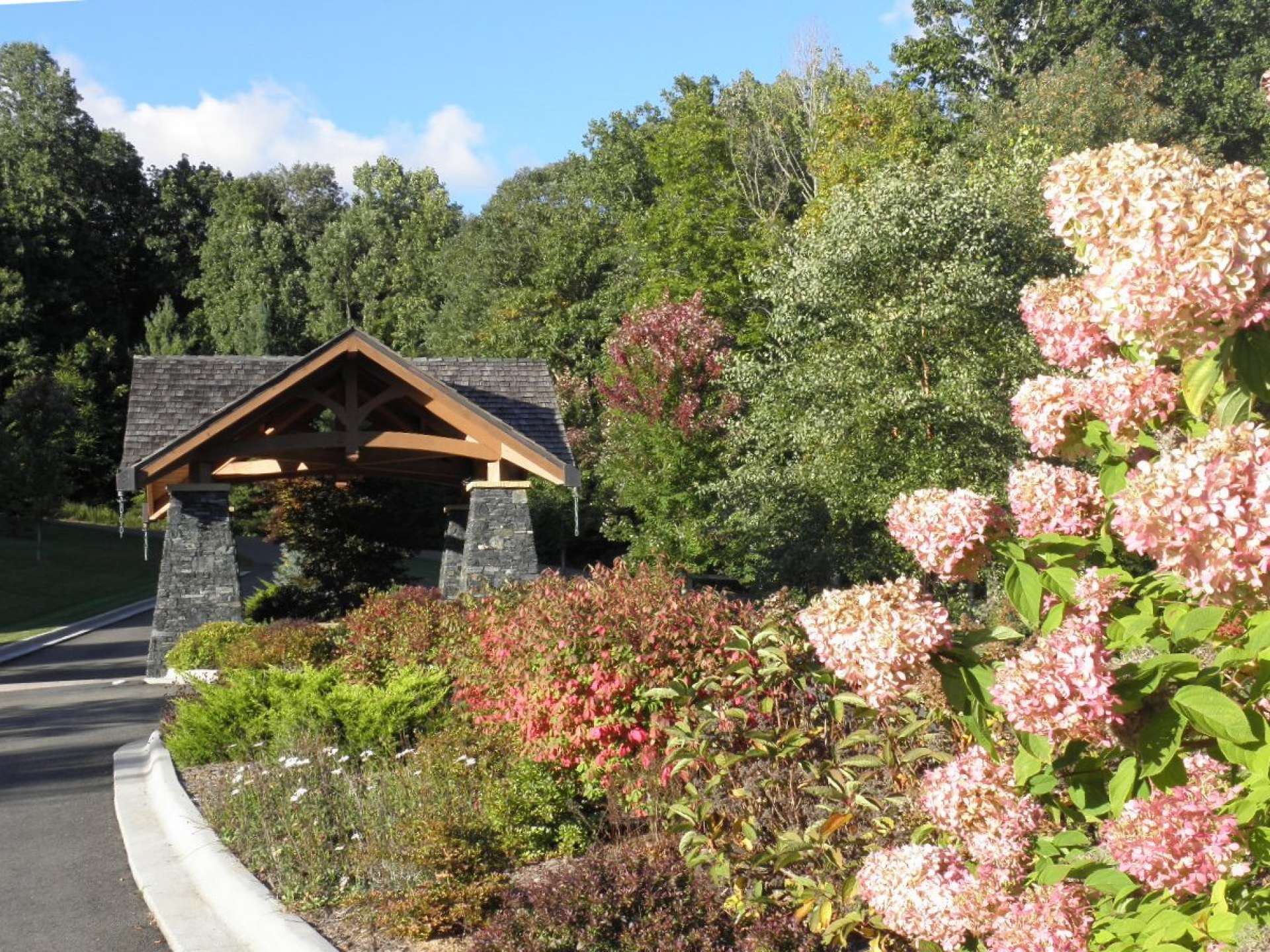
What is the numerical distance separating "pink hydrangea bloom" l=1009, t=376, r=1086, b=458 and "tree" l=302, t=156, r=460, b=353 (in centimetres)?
4331

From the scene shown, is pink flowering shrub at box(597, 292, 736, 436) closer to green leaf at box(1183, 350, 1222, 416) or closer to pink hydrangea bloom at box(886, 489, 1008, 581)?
pink hydrangea bloom at box(886, 489, 1008, 581)

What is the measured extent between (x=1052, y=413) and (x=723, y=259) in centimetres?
2845

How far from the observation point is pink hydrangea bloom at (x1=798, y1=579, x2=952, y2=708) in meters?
2.89

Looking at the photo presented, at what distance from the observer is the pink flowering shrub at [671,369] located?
894 inches

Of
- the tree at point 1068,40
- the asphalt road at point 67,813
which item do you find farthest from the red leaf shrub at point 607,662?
the tree at point 1068,40

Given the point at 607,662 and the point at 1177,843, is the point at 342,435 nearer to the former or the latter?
the point at 607,662

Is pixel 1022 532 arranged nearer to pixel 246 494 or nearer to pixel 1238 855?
pixel 1238 855

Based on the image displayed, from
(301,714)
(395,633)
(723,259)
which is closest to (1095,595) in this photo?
(301,714)

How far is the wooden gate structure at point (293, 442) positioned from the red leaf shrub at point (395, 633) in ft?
9.18

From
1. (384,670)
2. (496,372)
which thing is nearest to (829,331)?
(496,372)

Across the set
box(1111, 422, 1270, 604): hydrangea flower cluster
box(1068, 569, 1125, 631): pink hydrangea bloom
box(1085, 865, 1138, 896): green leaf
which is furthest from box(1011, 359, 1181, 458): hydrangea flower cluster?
box(1085, 865, 1138, 896): green leaf

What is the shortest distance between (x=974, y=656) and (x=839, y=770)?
2674mm

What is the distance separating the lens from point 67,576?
32562 millimetres

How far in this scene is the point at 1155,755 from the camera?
8.34ft
